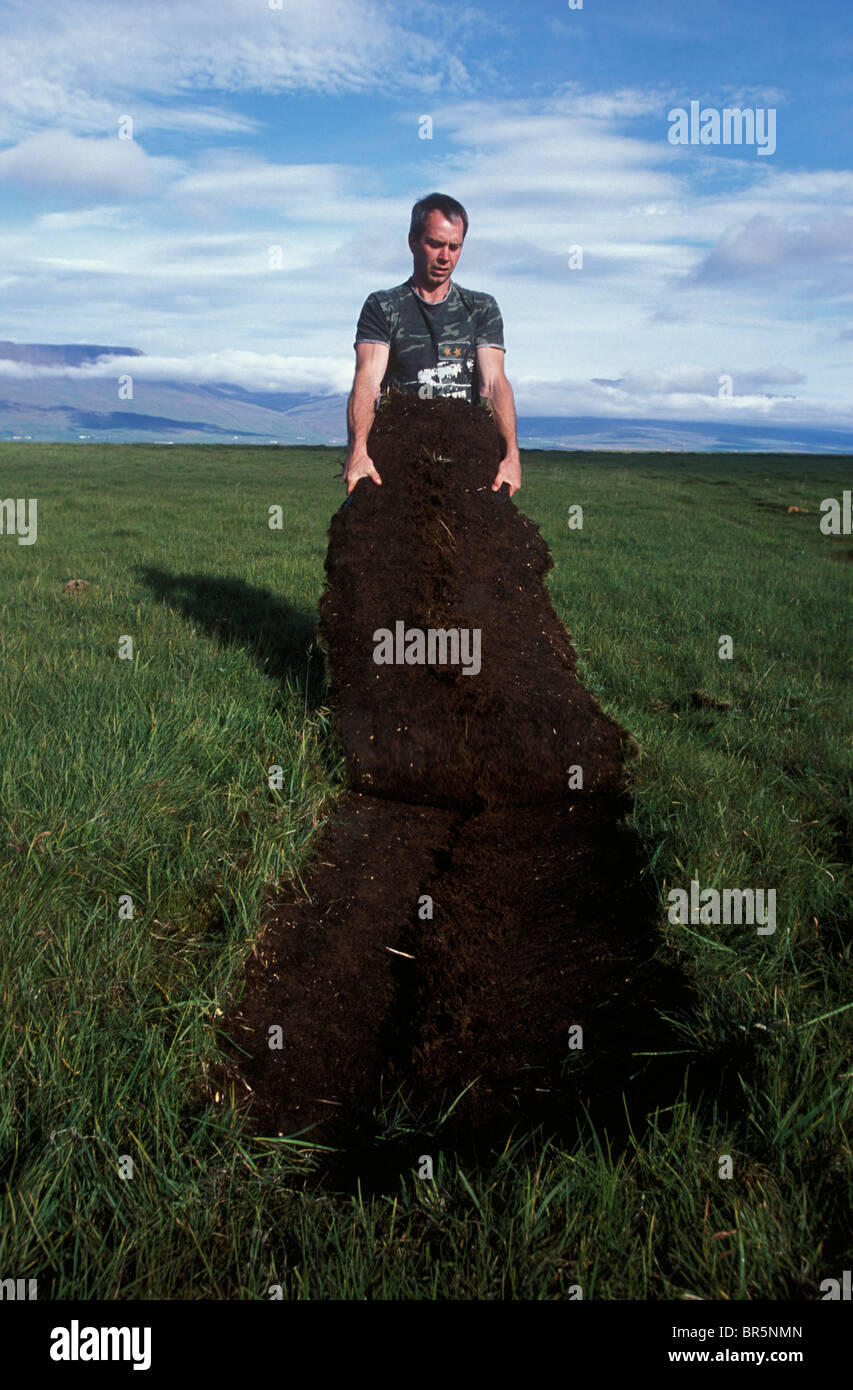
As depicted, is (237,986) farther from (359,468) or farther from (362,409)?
(362,409)

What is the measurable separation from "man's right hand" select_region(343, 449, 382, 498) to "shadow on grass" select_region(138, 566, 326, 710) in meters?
1.24

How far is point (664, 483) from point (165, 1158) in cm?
3311

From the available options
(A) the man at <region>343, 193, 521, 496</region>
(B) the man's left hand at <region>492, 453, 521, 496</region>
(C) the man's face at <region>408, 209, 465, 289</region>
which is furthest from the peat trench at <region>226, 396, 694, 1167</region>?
(C) the man's face at <region>408, 209, 465, 289</region>

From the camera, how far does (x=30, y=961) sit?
2.82 metres

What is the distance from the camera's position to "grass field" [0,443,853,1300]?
198 cm

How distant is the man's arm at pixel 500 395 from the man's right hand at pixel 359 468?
905 mm

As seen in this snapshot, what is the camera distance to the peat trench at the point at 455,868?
9.04ft

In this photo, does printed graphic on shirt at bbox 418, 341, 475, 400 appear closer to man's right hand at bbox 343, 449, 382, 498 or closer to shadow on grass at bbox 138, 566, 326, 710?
man's right hand at bbox 343, 449, 382, 498

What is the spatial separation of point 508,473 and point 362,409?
1017mm

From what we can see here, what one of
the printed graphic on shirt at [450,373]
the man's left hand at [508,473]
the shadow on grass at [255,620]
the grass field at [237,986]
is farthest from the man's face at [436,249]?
the grass field at [237,986]

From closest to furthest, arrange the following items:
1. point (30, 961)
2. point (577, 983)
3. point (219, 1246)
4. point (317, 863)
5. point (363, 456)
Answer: point (219, 1246) → point (30, 961) → point (577, 983) → point (317, 863) → point (363, 456)

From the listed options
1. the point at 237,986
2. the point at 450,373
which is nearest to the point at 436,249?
the point at 450,373
